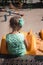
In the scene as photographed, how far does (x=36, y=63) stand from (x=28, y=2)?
1717 cm

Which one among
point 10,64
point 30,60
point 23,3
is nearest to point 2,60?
point 10,64

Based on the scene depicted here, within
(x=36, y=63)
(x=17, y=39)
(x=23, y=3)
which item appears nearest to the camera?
(x=36, y=63)

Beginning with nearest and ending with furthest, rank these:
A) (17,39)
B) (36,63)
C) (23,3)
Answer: (36,63) < (17,39) < (23,3)

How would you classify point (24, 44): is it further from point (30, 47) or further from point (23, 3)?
point (23, 3)

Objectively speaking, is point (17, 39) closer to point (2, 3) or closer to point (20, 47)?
point (20, 47)

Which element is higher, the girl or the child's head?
the child's head

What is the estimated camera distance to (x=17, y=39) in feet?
11.7

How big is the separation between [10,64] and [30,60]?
0.24 m

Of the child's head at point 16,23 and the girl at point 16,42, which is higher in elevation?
→ the child's head at point 16,23

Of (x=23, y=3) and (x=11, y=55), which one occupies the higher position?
(x=11, y=55)

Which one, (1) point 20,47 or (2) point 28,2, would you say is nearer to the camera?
(1) point 20,47

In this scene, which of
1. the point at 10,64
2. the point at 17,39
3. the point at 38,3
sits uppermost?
the point at 17,39

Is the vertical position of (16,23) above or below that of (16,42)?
above

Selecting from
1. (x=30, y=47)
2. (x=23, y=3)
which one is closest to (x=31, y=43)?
(x=30, y=47)
